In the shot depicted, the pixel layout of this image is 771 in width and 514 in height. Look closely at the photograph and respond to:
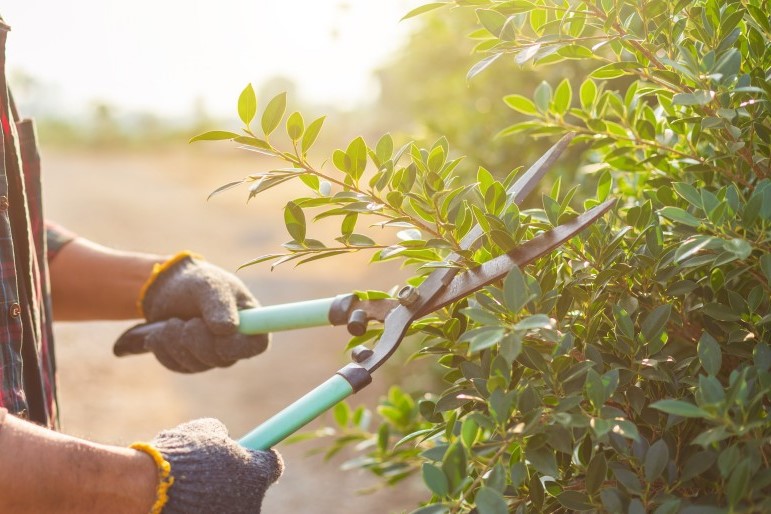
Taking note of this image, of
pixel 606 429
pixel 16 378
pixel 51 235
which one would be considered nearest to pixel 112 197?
pixel 51 235

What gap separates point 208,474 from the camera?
1.22 m

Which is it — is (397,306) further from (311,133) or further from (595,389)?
(595,389)

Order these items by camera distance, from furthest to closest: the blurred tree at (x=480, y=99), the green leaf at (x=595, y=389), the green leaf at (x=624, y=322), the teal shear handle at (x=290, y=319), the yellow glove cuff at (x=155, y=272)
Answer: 1. the blurred tree at (x=480, y=99)
2. the yellow glove cuff at (x=155, y=272)
3. the teal shear handle at (x=290, y=319)
4. the green leaf at (x=624, y=322)
5. the green leaf at (x=595, y=389)

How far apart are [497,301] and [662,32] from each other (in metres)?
0.46

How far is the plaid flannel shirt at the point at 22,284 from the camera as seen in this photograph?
4.53ft

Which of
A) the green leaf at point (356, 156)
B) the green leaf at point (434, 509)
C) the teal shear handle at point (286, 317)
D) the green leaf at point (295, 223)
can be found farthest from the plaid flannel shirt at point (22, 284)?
the green leaf at point (434, 509)

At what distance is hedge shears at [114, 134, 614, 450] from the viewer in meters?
1.12

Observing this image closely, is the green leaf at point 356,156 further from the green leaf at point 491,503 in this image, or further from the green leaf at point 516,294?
the green leaf at point 491,503

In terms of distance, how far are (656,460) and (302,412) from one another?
554 millimetres

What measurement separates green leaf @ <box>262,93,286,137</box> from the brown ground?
0.82 metres

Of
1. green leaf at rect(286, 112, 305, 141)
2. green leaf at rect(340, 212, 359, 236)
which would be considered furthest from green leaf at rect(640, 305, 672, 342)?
green leaf at rect(286, 112, 305, 141)

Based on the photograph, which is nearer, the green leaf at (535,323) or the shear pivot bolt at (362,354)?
the green leaf at (535,323)

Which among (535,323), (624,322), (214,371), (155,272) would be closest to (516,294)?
(535,323)

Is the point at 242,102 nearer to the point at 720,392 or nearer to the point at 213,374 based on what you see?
the point at 720,392
